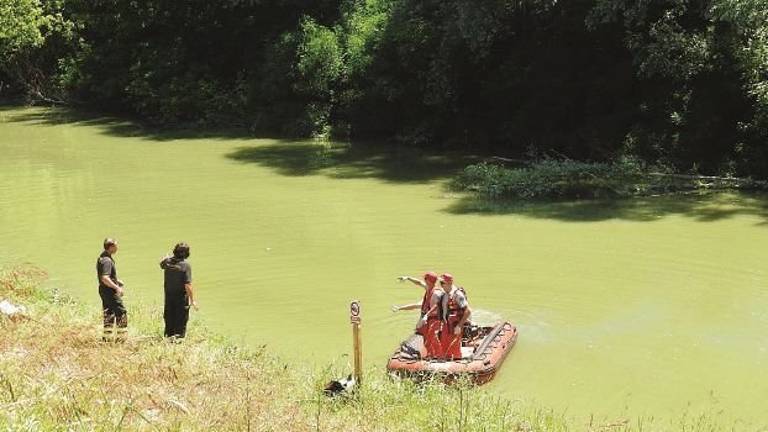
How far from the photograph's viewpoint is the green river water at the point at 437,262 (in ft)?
40.0

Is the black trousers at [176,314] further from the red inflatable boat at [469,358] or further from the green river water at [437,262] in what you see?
the red inflatable boat at [469,358]

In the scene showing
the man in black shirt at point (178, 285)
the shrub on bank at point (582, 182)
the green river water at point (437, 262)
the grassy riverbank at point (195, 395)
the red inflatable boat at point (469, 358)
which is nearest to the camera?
the grassy riverbank at point (195, 395)

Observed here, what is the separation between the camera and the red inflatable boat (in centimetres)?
1111

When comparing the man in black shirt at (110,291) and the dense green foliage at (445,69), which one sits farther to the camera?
the dense green foliage at (445,69)

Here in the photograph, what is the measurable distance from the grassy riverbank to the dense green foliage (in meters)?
15.2

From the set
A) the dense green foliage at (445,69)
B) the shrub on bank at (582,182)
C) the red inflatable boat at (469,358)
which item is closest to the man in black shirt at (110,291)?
the red inflatable boat at (469,358)

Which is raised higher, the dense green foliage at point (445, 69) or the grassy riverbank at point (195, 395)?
the dense green foliage at point (445, 69)

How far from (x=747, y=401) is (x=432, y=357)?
3827 millimetres

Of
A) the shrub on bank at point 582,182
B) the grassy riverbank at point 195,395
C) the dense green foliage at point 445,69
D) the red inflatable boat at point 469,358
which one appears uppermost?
the dense green foliage at point 445,69

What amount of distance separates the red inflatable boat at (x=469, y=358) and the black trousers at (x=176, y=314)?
8.57 feet

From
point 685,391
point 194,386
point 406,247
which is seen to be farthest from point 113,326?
point 406,247

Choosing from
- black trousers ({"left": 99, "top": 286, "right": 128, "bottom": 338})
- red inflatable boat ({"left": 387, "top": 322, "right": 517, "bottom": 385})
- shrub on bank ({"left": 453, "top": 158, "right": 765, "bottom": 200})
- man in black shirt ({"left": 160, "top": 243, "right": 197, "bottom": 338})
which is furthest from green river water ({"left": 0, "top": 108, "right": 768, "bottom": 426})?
black trousers ({"left": 99, "top": 286, "right": 128, "bottom": 338})

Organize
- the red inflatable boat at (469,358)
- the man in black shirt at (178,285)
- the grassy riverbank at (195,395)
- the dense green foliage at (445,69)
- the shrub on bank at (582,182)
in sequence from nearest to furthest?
the grassy riverbank at (195,395), the red inflatable boat at (469,358), the man in black shirt at (178,285), the shrub on bank at (582,182), the dense green foliage at (445,69)

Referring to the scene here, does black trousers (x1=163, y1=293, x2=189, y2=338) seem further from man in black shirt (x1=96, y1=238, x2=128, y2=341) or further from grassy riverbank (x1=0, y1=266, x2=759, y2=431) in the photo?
man in black shirt (x1=96, y1=238, x2=128, y2=341)
